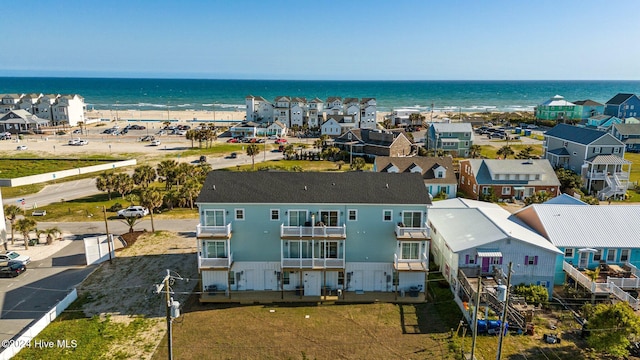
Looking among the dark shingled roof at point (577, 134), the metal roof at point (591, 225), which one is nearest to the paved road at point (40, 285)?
the metal roof at point (591, 225)

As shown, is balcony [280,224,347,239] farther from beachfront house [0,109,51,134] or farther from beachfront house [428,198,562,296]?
beachfront house [0,109,51,134]

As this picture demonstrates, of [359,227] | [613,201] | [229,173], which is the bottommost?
[613,201]

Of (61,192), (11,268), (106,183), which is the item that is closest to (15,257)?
(11,268)

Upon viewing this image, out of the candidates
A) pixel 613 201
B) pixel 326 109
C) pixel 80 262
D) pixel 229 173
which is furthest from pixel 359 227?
pixel 326 109

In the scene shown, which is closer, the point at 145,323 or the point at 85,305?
the point at 145,323

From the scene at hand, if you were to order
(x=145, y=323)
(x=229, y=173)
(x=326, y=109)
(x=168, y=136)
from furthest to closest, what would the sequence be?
(x=326, y=109)
(x=168, y=136)
(x=229, y=173)
(x=145, y=323)

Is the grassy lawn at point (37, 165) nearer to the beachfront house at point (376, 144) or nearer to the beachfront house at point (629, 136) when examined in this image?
the beachfront house at point (376, 144)

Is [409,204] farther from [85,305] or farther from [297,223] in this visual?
[85,305]
